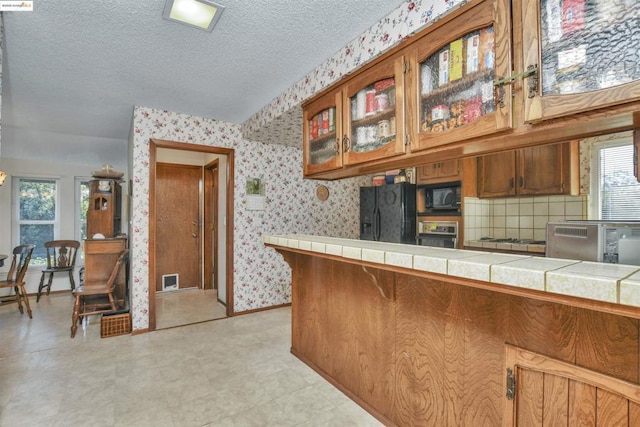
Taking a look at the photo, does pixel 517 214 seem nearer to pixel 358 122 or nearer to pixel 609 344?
pixel 358 122

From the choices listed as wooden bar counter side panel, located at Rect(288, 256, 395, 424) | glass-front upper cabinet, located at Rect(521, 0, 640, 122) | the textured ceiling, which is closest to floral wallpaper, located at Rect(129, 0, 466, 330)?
the textured ceiling

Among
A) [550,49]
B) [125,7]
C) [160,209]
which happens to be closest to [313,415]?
[550,49]

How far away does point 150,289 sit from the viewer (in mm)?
3350

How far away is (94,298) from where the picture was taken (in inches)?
157

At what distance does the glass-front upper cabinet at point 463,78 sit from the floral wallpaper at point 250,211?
2703mm

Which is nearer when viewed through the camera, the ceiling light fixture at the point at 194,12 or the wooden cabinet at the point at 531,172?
the ceiling light fixture at the point at 194,12

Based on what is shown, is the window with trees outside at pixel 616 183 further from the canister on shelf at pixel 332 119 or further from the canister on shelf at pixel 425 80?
the canister on shelf at pixel 332 119

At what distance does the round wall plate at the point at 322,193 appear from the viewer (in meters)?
4.57

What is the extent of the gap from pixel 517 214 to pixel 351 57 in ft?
9.25

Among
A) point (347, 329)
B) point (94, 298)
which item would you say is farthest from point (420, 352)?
point (94, 298)

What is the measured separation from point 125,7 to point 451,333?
2.39m

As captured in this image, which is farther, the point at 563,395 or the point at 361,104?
the point at 361,104

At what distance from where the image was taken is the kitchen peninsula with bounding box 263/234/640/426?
0.96 meters

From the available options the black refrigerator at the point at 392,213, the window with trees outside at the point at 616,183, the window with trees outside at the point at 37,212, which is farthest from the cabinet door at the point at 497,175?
the window with trees outside at the point at 37,212
